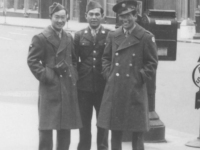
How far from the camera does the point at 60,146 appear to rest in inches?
256

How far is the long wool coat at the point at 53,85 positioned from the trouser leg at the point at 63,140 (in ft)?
0.42

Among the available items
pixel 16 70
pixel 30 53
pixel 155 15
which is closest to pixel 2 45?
pixel 16 70

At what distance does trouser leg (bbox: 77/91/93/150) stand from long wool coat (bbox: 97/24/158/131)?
54cm

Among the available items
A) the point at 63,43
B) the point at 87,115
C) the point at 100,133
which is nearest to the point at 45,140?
the point at 87,115

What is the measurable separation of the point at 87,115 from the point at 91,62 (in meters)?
0.65

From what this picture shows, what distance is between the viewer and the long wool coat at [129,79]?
253 inches

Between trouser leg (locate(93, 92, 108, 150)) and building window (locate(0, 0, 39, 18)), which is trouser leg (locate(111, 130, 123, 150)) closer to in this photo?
trouser leg (locate(93, 92, 108, 150))

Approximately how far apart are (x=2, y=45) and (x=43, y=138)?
1886 cm

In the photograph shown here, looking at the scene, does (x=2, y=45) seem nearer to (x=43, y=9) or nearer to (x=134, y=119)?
(x=134, y=119)

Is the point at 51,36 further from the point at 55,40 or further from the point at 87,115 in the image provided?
the point at 87,115

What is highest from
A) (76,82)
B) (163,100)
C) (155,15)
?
(155,15)

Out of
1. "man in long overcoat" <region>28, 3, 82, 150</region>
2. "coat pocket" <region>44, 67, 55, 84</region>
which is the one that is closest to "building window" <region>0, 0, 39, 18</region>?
"man in long overcoat" <region>28, 3, 82, 150</region>

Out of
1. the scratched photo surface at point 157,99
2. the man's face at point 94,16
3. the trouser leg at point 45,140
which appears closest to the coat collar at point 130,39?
the man's face at point 94,16

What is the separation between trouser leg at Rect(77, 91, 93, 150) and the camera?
7.00 meters
